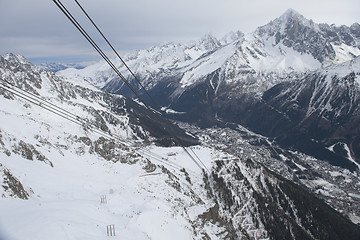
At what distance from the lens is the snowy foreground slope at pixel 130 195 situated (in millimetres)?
33406

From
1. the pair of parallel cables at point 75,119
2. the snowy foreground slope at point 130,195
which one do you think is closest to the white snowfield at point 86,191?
the snowy foreground slope at point 130,195

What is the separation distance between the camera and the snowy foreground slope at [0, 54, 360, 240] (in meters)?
33.4

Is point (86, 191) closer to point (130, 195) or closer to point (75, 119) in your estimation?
point (130, 195)

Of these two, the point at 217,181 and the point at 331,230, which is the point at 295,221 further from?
the point at 217,181

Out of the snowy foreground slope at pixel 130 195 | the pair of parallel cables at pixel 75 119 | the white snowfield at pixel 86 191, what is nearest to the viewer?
the pair of parallel cables at pixel 75 119

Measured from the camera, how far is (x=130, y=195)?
5628cm

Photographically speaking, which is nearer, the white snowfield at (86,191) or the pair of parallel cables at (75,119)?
the pair of parallel cables at (75,119)

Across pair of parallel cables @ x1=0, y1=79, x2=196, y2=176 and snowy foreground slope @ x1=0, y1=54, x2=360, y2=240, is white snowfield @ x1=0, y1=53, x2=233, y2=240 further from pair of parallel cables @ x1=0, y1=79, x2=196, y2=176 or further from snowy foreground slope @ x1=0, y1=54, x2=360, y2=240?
pair of parallel cables @ x1=0, y1=79, x2=196, y2=176

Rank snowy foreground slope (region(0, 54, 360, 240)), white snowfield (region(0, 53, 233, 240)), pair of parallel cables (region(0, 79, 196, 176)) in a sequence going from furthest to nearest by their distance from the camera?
1. snowy foreground slope (region(0, 54, 360, 240))
2. white snowfield (region(0, 53, 233, 240))
3. pair of parallel cables (region(0, 79, 196, 176))

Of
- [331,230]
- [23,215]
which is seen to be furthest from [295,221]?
[23,215]

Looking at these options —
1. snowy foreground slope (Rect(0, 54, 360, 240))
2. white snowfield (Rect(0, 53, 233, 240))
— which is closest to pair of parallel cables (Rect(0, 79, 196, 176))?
snowy foreground slope (Rect(0, 54, 360, 240))

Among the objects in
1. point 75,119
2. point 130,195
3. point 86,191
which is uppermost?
point 75,119

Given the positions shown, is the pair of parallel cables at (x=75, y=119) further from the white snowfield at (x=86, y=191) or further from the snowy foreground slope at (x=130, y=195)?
the white snowfield at (x=86, y=191)

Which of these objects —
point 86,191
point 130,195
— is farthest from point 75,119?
point 130,195
